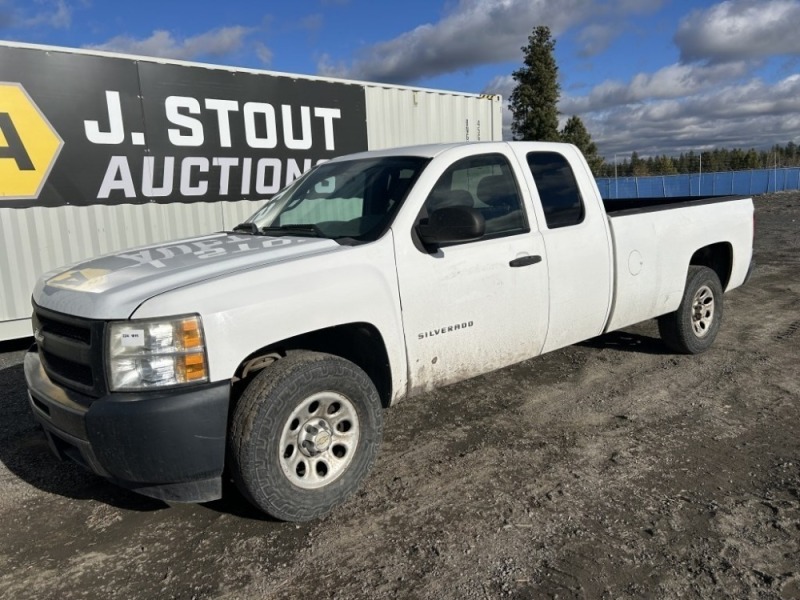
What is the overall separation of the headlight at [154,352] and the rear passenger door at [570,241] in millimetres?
2458

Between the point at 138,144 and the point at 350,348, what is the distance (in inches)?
211

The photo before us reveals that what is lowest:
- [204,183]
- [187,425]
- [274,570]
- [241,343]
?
[274,570]

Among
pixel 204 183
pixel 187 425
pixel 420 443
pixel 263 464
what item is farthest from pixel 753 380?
pixel 204 183

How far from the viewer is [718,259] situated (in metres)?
6.19

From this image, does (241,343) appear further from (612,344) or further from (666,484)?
(612,344)

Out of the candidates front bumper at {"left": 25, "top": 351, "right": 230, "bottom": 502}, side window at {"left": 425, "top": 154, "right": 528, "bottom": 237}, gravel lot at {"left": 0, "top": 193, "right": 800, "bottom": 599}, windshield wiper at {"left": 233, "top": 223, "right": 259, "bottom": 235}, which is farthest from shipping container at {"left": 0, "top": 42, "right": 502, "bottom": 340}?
side window at {"left": 425, "top": 154, "right": 528, "bottom": 237}

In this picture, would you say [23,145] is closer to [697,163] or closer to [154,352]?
[154,352]

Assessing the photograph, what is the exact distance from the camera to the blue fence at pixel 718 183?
133 feet

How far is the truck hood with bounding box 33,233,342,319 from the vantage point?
288 cm

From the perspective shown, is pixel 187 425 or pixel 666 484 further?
pixel 666 484

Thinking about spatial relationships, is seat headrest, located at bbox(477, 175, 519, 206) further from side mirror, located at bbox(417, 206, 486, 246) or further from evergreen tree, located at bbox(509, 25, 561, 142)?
evergreen tree, located at bbox(509, 25, 561, 142)

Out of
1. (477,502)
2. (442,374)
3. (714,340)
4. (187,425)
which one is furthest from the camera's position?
(714,340)

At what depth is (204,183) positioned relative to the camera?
8.35m

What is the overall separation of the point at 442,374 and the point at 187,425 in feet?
5.17
